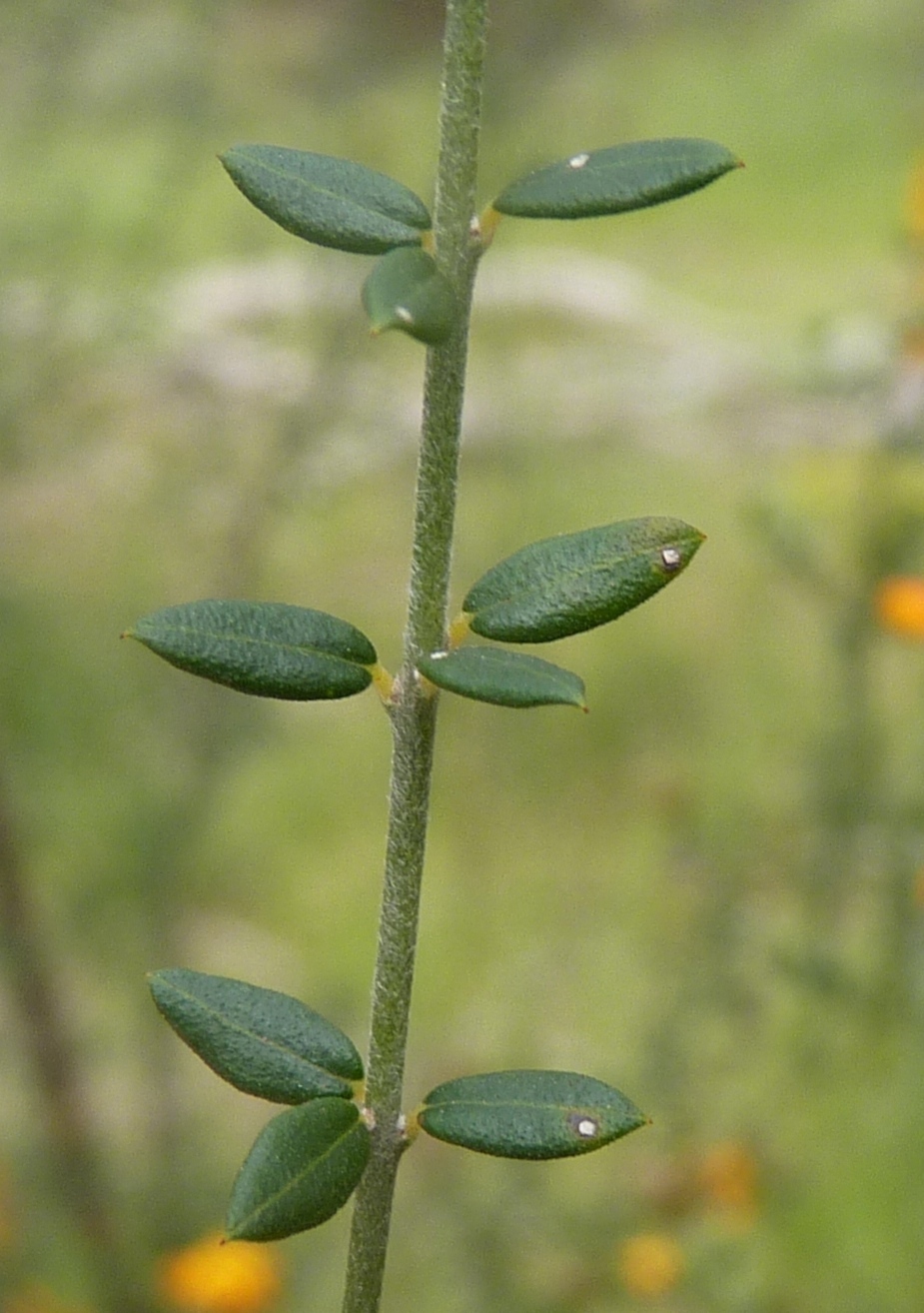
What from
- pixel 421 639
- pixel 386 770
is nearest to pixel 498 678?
pixel 421 639

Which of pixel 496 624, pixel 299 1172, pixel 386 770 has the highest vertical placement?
pixel 496 624

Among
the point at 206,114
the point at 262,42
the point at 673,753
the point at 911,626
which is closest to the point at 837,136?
the point at 262,42

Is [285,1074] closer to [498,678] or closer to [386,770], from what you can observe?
[498,678]

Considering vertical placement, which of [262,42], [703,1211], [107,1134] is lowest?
[107,1134]

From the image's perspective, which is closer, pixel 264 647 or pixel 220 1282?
pixel 264 647

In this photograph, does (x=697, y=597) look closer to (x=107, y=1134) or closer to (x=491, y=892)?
(x=491, y=892)

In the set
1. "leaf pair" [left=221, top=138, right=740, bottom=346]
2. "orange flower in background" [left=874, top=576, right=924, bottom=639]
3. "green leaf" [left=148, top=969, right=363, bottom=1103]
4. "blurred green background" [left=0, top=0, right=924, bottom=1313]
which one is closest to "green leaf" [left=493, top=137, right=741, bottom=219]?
"leaf pair" [left=221, top=138, right=740, bottom=346]
